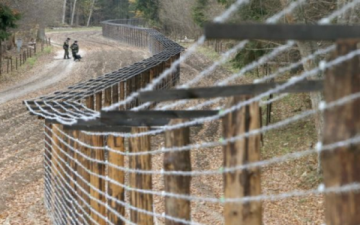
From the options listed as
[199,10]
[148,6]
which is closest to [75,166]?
[199,10]

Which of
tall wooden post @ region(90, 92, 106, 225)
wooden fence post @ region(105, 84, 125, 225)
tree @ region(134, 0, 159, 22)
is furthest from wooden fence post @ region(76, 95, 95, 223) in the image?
tree @ region(134, 0, 159, 22)

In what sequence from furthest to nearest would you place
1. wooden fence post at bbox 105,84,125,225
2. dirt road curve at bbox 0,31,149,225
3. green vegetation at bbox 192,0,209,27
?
green vegetation at bbox 192,0,209,27 → dirt road curve at bbox 0,31,149,225 → wooden fence post at bbox 105,84,125,225

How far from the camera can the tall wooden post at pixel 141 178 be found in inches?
209

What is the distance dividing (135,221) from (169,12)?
51190mm

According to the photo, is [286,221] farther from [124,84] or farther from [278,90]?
[278,90]

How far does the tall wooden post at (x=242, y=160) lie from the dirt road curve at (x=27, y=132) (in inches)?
293

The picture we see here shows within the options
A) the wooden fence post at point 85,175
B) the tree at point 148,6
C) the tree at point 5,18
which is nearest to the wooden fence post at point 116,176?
the wooden fence post at point 85,175

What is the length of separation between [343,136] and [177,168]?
5.49 feet

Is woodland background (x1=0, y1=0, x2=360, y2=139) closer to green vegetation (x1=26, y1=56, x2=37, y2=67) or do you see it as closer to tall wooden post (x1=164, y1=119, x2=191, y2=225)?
green vegetation (x1=26, y1=56, x2=37, y2=67)

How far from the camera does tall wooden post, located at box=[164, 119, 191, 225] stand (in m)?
4.39

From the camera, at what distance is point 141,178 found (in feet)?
17.4

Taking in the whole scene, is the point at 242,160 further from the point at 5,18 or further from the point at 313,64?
the point at 5,18

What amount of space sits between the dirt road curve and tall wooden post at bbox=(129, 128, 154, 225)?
5583 millimetres

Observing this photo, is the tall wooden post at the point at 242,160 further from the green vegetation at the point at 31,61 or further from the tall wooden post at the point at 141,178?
the green vegetation at the point at 31,61
